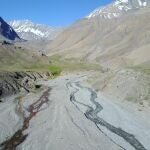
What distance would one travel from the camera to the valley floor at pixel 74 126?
4097 cm

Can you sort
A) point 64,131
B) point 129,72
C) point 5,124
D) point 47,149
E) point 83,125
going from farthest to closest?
1. point 129,72
2. point 5,124
3. point 83,125
4. point 64,131
5. point 47,149

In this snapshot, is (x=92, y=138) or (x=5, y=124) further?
(x=5, y=124)

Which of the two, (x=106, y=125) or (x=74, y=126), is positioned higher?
(x=74, y=126)

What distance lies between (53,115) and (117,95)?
78.5 feet

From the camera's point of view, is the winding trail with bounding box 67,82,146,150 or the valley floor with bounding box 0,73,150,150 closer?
the winding trail with bounding box 67,82,146,150

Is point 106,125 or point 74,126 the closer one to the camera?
point 74,126

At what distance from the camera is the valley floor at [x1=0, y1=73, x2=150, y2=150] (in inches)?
1613

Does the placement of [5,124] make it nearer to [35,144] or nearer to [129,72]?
[35,144]

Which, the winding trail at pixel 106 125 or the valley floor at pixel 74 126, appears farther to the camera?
the valley floor at pixel 74 126

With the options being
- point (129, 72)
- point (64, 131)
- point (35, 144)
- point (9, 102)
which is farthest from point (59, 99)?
point (35, 144)

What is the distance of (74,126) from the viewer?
49281 mm

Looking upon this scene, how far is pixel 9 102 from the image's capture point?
257ft

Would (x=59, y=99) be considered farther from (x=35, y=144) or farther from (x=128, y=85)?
(x=35, y=144)

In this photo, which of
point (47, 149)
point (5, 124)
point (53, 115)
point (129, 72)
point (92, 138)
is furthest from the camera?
point (129, 72)
